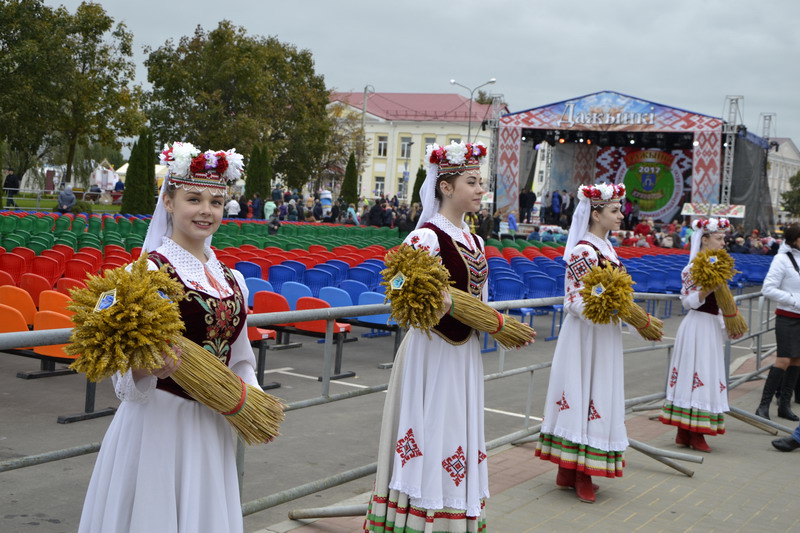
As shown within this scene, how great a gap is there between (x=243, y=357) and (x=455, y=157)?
1.67 meters

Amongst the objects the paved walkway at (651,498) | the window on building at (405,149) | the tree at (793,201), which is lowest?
the paved walkway at (651,498)

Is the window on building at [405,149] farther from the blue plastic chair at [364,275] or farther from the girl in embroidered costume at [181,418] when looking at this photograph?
the girl in embroidered costume at [181,418]

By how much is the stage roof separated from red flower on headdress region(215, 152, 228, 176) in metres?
32.1

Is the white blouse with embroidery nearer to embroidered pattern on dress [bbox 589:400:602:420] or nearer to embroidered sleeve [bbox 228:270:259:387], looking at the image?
embroidered sleeve [bbox 228:270:259:387]

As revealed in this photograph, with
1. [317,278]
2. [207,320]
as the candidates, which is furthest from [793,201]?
[207,320]

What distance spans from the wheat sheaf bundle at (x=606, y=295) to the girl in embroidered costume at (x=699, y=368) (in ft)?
6.19

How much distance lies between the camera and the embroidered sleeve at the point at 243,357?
3.16m

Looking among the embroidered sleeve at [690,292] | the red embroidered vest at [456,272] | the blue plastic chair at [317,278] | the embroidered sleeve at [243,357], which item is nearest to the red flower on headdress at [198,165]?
the embroidered sleeve at [243,357]

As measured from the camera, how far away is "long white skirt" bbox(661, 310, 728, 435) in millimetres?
7129

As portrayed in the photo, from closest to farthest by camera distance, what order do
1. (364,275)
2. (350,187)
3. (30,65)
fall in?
(364,275), (30,65), (350,187)

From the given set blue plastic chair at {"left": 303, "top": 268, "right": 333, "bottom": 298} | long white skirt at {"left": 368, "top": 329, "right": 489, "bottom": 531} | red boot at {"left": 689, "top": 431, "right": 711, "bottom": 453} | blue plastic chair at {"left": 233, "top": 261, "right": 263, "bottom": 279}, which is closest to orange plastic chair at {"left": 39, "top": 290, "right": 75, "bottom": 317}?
long white skirt at {"left": 368, "top": 329, "right": 489, "bottom": 531}

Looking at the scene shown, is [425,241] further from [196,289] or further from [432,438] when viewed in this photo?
[196,289]

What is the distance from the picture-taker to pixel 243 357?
3191mm

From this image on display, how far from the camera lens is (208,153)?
3.13m
